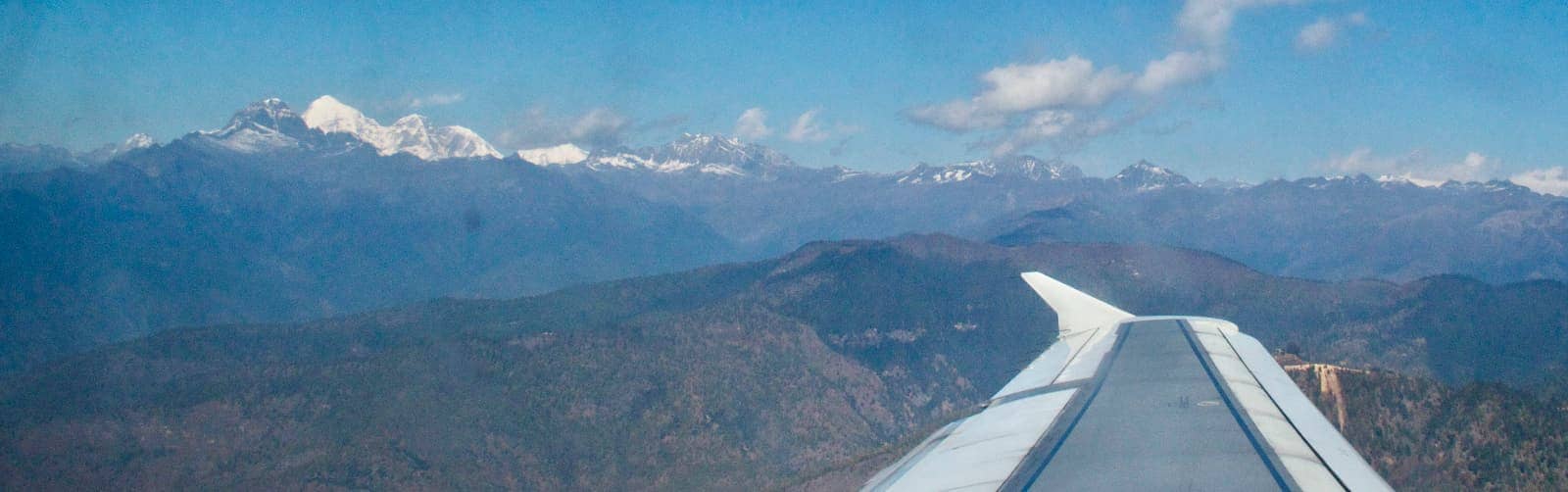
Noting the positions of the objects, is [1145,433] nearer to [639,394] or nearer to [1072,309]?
[1072,309]

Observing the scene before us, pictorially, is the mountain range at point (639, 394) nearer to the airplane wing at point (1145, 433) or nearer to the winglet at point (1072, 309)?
the winglet at point (1072, 309)

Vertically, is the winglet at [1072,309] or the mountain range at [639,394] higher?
the winglet at [1072,309]

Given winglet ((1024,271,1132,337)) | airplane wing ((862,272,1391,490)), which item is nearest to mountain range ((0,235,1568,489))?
winglet ((1024,271,1132,337))

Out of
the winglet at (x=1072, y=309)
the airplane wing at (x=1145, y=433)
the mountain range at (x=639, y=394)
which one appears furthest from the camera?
the mountain range at (x=639, y=394)

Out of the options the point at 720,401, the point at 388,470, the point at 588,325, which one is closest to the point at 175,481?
the point at 388,470

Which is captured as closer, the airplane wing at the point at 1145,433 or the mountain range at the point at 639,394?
the airplane wing at the point at 1145,433

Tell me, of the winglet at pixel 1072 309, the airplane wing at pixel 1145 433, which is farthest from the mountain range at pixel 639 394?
the airplane wing at pixel 1145 433
